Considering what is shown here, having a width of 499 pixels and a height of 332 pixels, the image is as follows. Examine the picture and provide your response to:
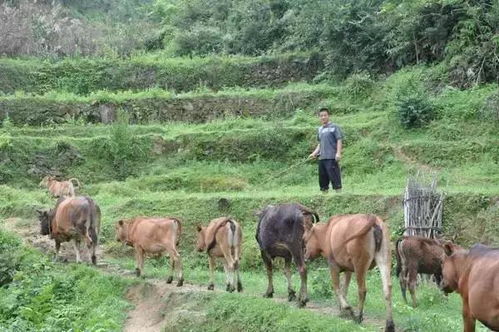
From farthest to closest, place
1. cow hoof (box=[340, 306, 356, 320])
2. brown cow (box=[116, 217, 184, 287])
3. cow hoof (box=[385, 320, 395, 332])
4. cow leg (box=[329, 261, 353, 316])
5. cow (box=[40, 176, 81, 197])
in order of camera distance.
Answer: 1. cow (box=[40, 176, 81, 197])
2. brown cow (box=[116, 217, 184, 287])
3. cow leg (box=[329, 261, 353, 316])
4. cow hoof (box=[340, 306, 356, 320])
5. cow hoof (box=[385, 320, 395, 332])

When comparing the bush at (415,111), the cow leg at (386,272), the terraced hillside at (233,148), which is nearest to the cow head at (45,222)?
the terraced hillside at (233,148)

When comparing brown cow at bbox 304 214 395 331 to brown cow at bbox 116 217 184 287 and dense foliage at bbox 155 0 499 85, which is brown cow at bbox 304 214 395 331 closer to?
brown cow at bbox 116 217 184 287

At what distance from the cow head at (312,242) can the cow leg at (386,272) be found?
5.18 ft

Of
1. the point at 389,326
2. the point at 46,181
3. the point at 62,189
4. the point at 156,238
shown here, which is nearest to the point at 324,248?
the point at 389,326

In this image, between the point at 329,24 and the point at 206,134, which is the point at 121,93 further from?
the point at 329,24

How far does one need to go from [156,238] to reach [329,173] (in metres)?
5.38

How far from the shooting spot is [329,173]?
18.5 m

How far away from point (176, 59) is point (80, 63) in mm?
4371

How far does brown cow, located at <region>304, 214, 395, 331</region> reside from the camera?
403 inches

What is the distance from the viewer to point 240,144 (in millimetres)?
25984

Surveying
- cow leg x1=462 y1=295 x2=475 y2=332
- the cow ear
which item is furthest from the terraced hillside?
cow leg x1=462 y1=295 x2=475 y2=332

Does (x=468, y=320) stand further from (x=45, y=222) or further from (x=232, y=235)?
(x=45, y=222)

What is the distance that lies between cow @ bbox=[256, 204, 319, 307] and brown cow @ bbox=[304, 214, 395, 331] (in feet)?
2.63

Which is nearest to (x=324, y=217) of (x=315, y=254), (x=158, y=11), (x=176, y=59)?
(x=315, y=254)
